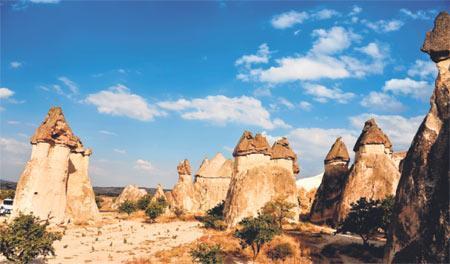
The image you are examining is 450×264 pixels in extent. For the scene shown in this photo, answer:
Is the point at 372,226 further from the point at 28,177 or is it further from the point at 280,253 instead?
the point at 28,177

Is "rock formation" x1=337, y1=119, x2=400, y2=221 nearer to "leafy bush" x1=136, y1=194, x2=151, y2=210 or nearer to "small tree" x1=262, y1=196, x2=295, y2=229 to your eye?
"small tree" x1=262, y1=196, x2=295, y2=229

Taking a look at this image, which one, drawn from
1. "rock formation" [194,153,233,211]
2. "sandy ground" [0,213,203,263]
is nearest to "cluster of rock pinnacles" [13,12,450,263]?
"sandy ground" [0,213,203,263]

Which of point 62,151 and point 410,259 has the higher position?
point 62,151

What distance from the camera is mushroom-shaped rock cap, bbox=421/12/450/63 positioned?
25.1 feet

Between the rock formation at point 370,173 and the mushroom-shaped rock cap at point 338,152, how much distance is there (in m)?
3.44

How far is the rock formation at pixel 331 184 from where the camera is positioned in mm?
26875

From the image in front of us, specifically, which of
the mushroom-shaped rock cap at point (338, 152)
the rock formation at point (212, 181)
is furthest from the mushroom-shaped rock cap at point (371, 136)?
the rock formation at point (212, 181)

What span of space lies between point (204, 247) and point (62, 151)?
46.2 ft

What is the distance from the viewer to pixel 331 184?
27781mm

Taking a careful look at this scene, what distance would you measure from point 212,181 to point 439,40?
36.5m

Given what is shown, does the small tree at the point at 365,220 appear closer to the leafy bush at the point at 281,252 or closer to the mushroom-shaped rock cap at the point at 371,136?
the leafy bush at the point at 281,252

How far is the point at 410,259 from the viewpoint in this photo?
6.31 metres

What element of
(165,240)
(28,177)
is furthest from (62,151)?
(165,240)

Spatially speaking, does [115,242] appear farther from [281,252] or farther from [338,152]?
[338,152]
